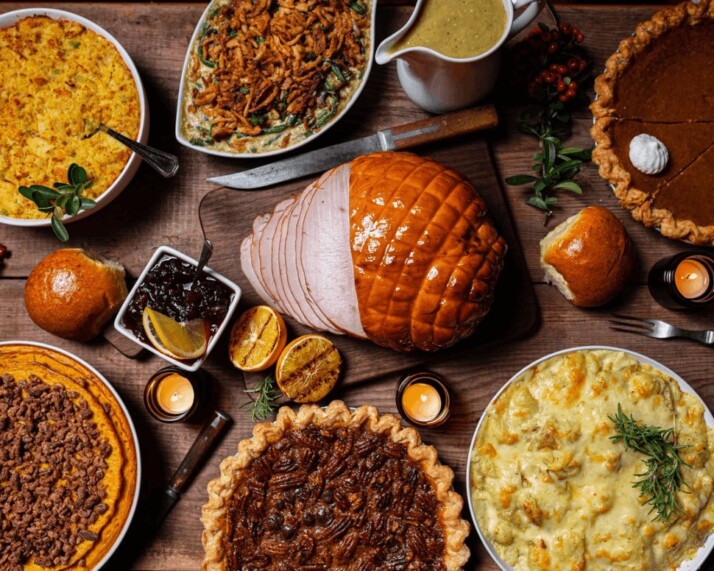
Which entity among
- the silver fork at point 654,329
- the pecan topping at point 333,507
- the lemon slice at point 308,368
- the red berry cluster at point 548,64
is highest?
the red berry cluster at point 548,64

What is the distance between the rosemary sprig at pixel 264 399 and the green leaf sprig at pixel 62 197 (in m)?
1.21

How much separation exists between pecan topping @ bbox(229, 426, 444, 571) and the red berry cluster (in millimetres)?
2001

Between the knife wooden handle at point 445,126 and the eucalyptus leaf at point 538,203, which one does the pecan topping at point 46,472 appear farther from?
the eucalyptus leaf at point 538,203

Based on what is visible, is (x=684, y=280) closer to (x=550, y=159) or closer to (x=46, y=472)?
(x=550, y=159)

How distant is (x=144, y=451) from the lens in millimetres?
3623

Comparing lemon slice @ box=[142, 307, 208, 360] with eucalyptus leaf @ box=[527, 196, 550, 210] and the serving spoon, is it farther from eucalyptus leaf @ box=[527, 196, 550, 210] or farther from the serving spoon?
eucalyptus leaf @ box=[527, 196, 550, 210]

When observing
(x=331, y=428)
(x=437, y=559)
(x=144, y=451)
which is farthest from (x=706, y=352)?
(x=144, y=451)

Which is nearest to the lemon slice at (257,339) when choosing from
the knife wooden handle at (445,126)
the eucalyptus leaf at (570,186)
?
the knife wooden handle at (445,126)

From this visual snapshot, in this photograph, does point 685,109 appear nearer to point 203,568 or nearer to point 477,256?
point 477,256

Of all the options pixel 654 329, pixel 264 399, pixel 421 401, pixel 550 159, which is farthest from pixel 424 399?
pixel 550 159

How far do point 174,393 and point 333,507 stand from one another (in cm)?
103

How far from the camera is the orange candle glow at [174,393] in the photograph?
3533 millimetres

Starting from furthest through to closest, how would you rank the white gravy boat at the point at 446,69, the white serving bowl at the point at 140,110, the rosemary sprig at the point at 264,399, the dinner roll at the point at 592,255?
the rosemary sprig at the point at 264,399 → the white serving bowl at the point at 140,110 → the dinner roll at the point at 592,255 → the white gravy boat at the point at 446,69

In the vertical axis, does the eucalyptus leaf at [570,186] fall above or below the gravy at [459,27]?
below
